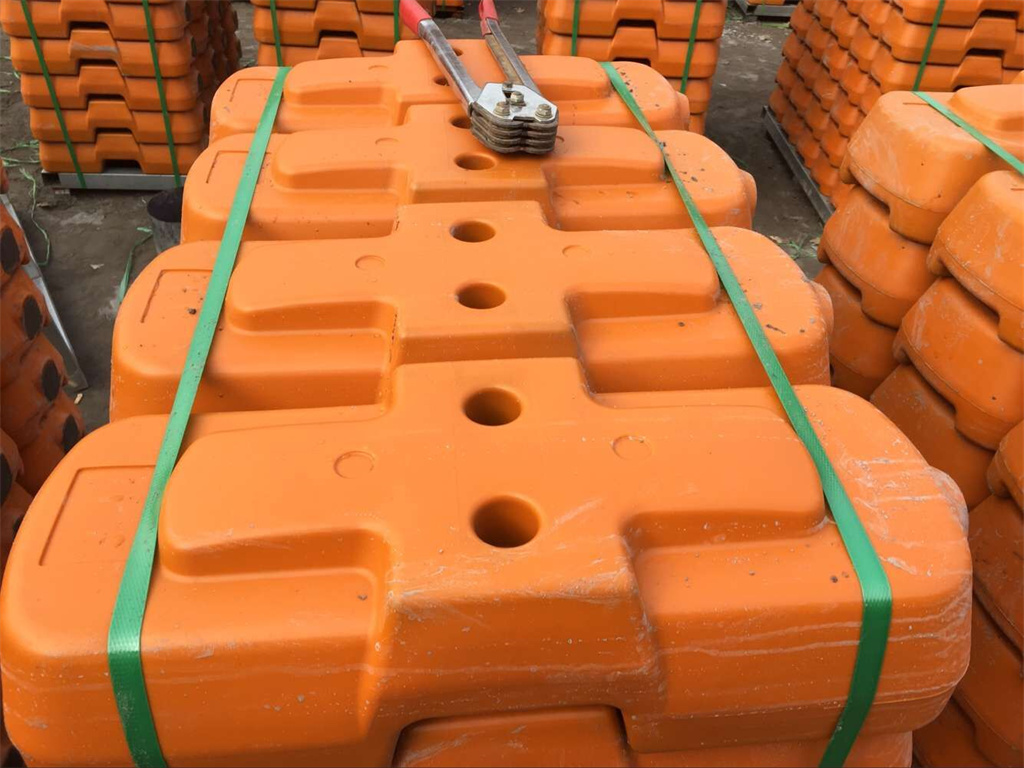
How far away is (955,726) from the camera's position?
77.9 inches

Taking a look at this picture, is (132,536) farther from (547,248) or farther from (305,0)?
(305,0)

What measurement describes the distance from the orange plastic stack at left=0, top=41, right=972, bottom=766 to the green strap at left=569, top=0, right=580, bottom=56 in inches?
111

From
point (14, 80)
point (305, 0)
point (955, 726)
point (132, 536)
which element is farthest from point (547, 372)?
point (14, 80)

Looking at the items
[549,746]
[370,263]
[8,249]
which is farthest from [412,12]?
[549,746]

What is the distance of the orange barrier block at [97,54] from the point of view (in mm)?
4102

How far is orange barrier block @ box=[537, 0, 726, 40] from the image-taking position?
3.82m

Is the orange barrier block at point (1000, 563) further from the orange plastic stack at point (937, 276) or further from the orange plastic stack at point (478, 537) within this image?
the orange plastic stack at point (478, 537)

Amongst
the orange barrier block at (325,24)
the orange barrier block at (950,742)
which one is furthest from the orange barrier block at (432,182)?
the orange barrier block at (325,24)

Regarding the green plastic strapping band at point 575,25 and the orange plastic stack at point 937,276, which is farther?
the green plastic strapping band at point 575,25

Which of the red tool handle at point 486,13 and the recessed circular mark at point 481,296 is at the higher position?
the red tool handle at point 486,13

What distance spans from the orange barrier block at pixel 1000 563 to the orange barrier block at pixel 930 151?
0.73m

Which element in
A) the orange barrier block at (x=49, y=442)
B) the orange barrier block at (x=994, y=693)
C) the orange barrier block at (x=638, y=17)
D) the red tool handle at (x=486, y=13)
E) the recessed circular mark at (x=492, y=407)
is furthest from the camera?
the orange barrier block at (x=638, y=17)

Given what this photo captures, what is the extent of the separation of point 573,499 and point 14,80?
709 centimetres

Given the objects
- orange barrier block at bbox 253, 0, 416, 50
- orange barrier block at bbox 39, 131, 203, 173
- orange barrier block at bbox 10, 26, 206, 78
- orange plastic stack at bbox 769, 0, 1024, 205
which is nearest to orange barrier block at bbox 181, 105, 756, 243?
orange barrier block at bbox 253, 0, 416, 50
